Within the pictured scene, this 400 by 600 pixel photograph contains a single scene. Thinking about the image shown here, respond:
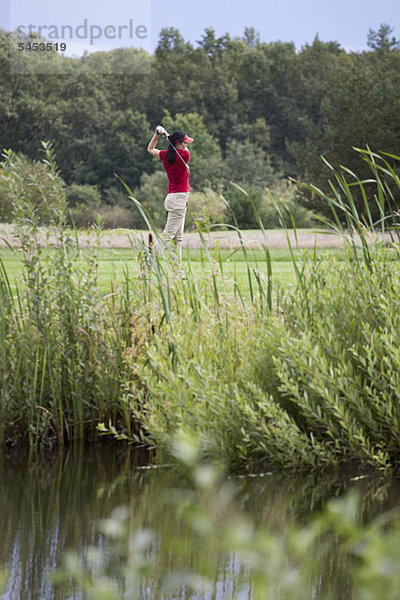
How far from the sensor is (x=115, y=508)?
7.94 feet

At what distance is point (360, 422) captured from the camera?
2.83 metres

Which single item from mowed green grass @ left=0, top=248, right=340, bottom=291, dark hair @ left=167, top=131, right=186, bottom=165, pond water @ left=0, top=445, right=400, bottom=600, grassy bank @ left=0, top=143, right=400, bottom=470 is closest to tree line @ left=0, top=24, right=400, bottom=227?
mowed green grass @ left=0, top=248, right=340, bottom=291

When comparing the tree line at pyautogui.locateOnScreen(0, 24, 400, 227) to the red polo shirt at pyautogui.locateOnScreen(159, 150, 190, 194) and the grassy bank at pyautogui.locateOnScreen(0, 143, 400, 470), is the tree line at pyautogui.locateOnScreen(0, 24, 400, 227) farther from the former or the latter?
the grassy bank at pyautogui.locateOnScreen(0, 143, 400, 470)

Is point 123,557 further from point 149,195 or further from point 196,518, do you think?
point 149,195

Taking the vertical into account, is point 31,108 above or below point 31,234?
above

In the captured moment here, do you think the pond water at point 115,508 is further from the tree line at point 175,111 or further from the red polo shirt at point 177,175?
the tree line at point 175,111

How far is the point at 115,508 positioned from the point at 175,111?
158 feet

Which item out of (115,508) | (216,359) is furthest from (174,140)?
(115,508)

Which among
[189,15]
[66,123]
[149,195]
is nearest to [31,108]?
[66,123]

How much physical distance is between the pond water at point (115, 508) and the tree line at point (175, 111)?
1097 inches

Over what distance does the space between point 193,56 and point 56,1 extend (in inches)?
512

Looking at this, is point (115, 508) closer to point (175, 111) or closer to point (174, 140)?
point (174, 140)

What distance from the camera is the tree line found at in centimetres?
3994

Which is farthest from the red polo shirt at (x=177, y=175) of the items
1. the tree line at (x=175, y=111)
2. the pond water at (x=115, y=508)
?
the tree line at (x=175, y=111)
